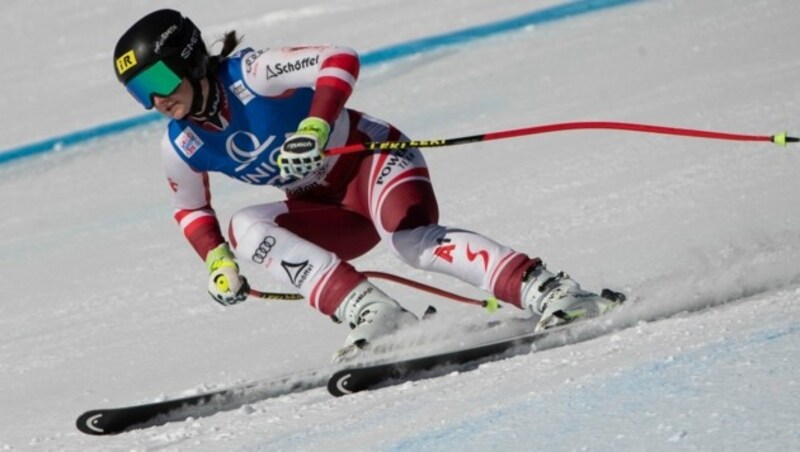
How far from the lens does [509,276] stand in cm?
415

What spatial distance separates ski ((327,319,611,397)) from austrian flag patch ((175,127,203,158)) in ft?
3.04

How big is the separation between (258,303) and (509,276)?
6.13ft

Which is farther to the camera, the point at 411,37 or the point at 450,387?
the point at 411,37

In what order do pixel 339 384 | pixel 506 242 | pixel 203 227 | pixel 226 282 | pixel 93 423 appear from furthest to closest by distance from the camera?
1. pixel 506 242
2. pixel 203 227
3. pixel 226 282
4. pixel 93 423
5. pixel 339 384

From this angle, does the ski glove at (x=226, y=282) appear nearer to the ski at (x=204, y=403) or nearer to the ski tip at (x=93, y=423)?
the ski at (x=204, y=403)

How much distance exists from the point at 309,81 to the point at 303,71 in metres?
0.04

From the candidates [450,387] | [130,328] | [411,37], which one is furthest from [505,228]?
[411,37]

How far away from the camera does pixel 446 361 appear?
154 inches

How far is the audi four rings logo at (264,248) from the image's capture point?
4.32 meters

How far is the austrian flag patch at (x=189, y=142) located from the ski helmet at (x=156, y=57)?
19 cm

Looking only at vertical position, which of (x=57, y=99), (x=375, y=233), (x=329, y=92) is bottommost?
(x=57, y=99)

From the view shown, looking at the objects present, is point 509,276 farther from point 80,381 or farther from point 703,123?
point 703,123

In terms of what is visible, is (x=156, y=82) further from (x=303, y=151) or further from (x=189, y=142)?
(x=303, y=151)

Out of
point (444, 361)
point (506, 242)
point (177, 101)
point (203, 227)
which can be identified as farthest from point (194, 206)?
point (506, 242)
